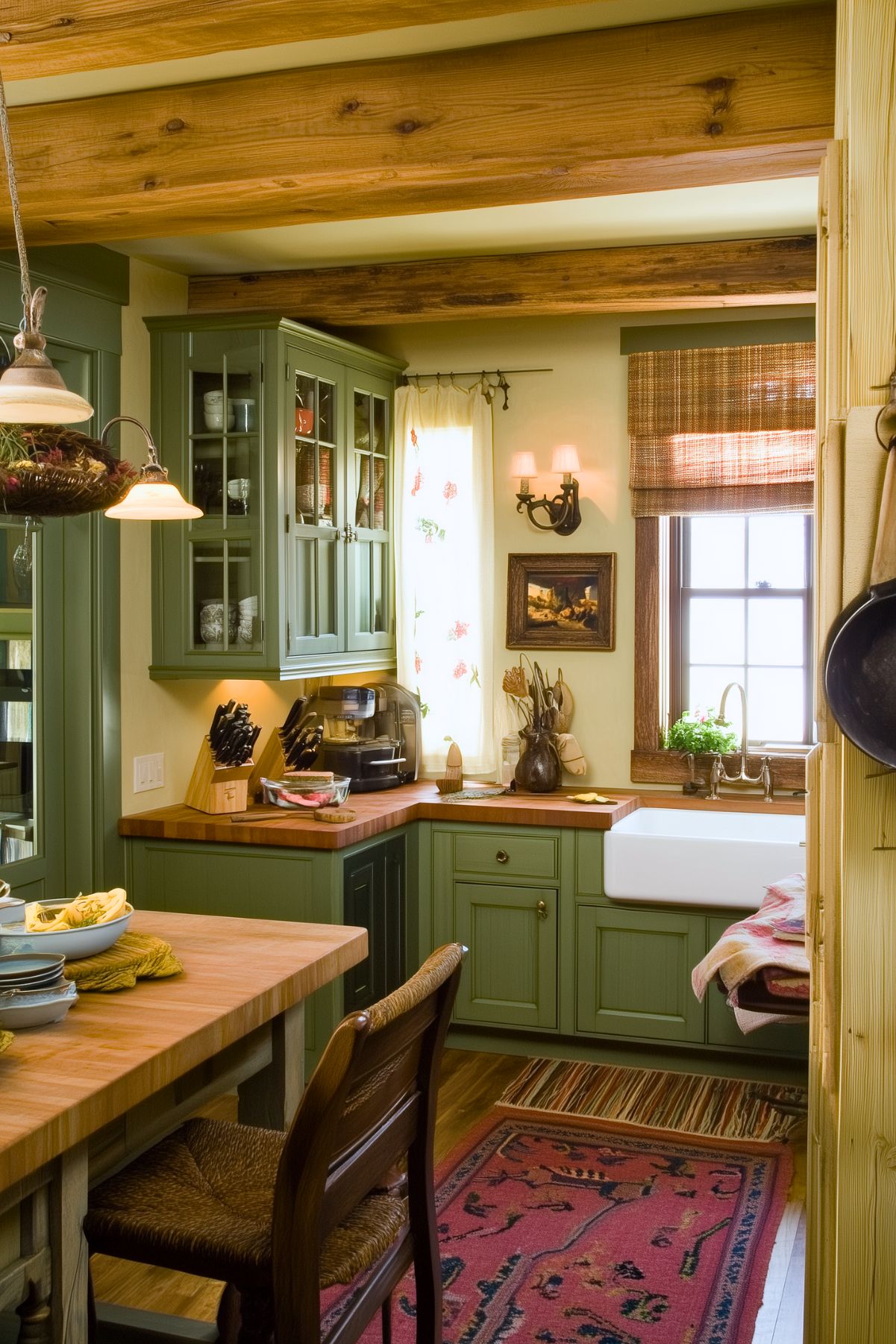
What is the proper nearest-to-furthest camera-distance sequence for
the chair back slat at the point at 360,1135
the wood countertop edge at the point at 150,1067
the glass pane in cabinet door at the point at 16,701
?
the wood countertop edge at the point at 150,1067
the chair back slat at the point at 360,1135
the glass pane in cabinet door at the point at 16,701

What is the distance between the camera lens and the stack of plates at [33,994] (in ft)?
6.77

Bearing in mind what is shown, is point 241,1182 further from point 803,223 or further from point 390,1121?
point 803,223

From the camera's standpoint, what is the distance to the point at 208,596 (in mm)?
4277

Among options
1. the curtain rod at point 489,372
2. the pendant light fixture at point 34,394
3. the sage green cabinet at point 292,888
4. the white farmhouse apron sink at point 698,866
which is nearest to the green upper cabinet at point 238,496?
the sage green cabinet at point 292,888

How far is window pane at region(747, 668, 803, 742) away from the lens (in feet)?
15.7

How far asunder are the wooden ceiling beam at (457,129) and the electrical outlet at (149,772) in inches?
69.8

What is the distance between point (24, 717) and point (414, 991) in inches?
87.9

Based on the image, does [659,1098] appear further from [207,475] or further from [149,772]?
[207,475]

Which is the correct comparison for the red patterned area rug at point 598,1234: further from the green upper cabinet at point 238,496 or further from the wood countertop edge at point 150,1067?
the green upper cabinet at point 238,496

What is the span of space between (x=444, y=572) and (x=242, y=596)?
3.46ft

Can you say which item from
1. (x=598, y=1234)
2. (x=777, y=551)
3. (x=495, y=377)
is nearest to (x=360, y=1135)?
(x=598, y=1234)

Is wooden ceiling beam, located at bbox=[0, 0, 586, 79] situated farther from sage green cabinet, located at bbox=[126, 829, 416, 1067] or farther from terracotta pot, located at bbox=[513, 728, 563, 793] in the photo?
terracotta pot, located at bbox=[513, 728, 563, 793]

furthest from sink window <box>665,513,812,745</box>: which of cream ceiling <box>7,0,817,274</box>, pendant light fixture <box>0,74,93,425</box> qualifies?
pendant light fixture <box>0,74,93,425</box>

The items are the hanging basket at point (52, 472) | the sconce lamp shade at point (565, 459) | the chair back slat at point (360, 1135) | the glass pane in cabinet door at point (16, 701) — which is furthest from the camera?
the sconce lamp shade at point (565, 459)
